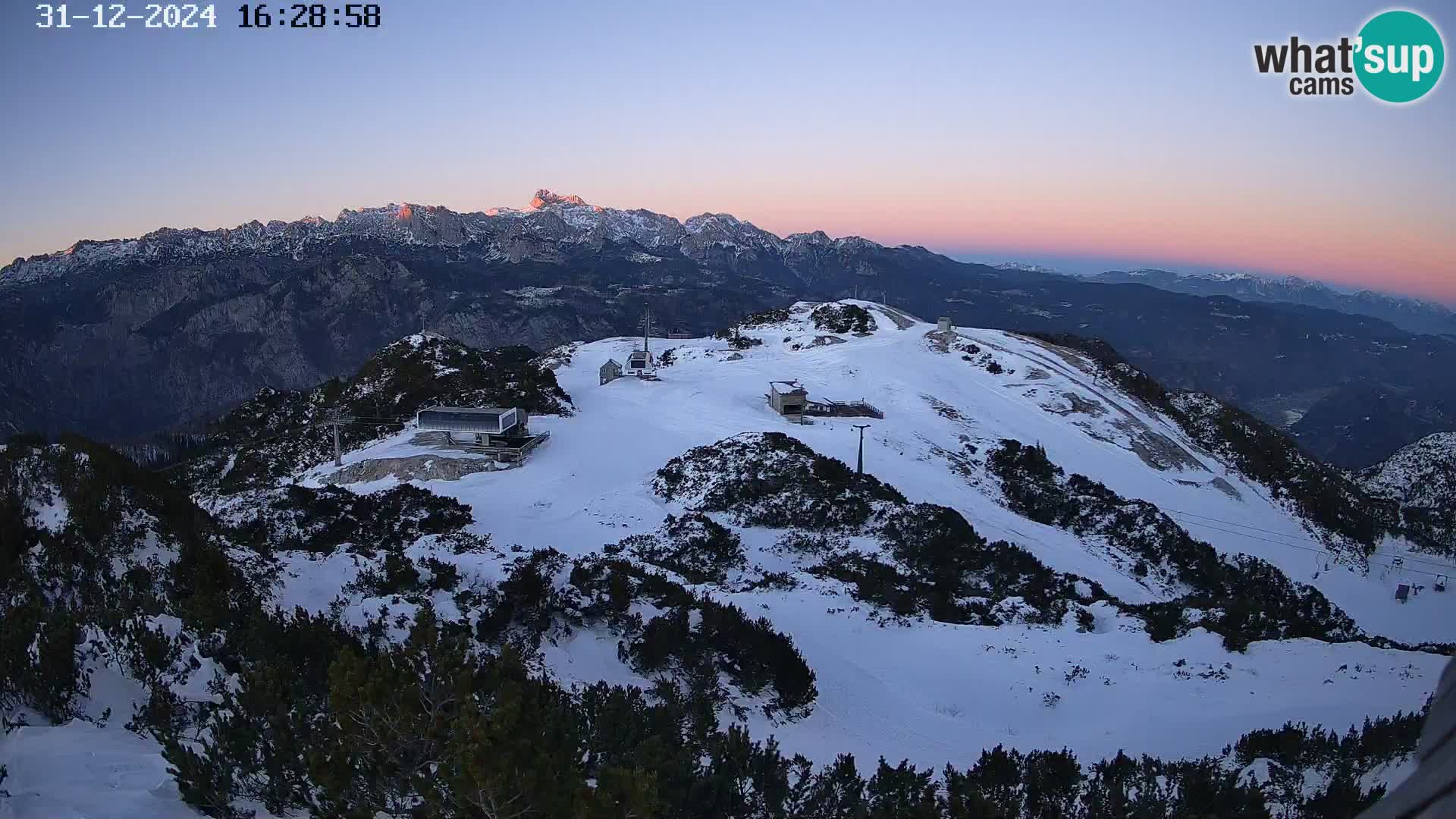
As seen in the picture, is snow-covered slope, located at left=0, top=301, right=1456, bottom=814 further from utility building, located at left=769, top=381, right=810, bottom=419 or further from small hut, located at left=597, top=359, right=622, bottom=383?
utility building, located at left=769, top=381, right=810, bottom=419

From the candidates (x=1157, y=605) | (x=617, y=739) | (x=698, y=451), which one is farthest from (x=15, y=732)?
(x=698, y=451)

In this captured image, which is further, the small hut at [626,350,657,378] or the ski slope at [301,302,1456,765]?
the small hut at [626,350,657,378]

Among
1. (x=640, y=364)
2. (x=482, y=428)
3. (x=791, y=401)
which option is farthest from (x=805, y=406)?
(x=482, y=428)

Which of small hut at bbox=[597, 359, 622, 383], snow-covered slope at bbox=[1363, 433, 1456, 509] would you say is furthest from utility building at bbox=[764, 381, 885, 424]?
snow-covered slope at bbox=[1363, 433, 1456, 509]

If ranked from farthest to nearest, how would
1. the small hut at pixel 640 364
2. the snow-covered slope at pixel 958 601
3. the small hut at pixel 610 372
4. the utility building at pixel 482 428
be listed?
the small hut at pixel 640 364 → the small hut at pixel 610 372 → the utility building at pixel 482 428 → the snow-covered slope at pixel 958 601

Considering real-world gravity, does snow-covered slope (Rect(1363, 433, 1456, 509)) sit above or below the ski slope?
below

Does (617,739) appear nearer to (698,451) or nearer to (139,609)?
(139,609)

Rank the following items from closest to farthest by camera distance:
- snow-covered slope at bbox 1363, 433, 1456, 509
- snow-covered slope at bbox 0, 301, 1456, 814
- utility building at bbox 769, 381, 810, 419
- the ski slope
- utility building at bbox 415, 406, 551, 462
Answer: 1. snow-covered slope at bbox 0, 301, 1456, 814
2. the ski slope
3. utility building at bbox 415, 406, 551, 462
4. utility building at bbox 769, 381, 810, 419
5. snow-covered slope at bbox 1363, 433, 1456, 509

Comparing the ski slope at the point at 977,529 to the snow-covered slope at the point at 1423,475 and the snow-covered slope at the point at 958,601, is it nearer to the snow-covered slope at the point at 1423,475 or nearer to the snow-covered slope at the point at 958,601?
the snow-covered slope at the point at 958,601

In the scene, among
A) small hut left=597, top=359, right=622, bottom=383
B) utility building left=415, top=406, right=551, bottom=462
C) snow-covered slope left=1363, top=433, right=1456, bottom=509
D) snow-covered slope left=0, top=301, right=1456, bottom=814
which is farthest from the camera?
small hut left=597, top=359, right=622, bottom=383

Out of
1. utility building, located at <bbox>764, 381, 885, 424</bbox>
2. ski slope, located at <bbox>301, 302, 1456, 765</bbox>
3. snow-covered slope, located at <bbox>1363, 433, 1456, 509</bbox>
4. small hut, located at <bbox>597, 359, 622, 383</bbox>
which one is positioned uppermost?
small hut, located at <bbox>597, 359, 622, 383</bbox>

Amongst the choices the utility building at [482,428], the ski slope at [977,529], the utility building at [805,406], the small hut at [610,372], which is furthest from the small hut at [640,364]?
the utility building at [482,428]

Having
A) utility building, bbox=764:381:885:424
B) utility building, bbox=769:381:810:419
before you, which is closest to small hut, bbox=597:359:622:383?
utility building, bbox=764:381:885:424
